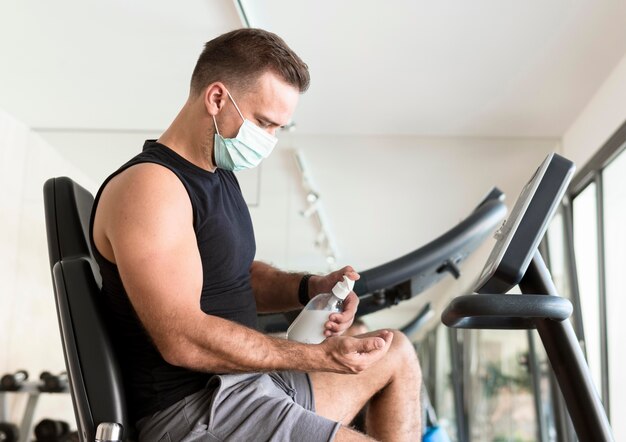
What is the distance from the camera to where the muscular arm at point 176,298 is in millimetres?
1223

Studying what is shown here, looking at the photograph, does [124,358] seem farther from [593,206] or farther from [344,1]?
[593,206]

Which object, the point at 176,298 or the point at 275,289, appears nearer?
the point at 176,298

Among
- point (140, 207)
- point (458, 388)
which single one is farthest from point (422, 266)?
point (458, 388)

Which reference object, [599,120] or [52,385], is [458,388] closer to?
[599,120]

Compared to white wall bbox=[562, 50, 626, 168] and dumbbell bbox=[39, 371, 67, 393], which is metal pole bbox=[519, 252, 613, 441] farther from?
dumbbell bbox=[39, 371, 67, 393]

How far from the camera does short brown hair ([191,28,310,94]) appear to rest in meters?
1.51

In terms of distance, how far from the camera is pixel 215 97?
1.51 meters

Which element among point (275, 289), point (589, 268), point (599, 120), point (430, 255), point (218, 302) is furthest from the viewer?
point (589, 268)

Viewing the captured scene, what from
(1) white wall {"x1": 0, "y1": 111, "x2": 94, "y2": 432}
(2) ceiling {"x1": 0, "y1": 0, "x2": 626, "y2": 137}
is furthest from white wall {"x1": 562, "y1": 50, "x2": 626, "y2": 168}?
(1) white wall {"x1": 0, "y1": 111, "x2": 94, "y2": 432}

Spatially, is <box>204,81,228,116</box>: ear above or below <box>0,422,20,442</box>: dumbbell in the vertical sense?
above

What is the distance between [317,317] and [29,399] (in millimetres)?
3477

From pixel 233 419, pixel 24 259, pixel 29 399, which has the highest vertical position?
pixel 24 259

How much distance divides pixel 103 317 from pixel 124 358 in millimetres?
112

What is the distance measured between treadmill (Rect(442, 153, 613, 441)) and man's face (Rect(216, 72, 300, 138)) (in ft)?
1.79
